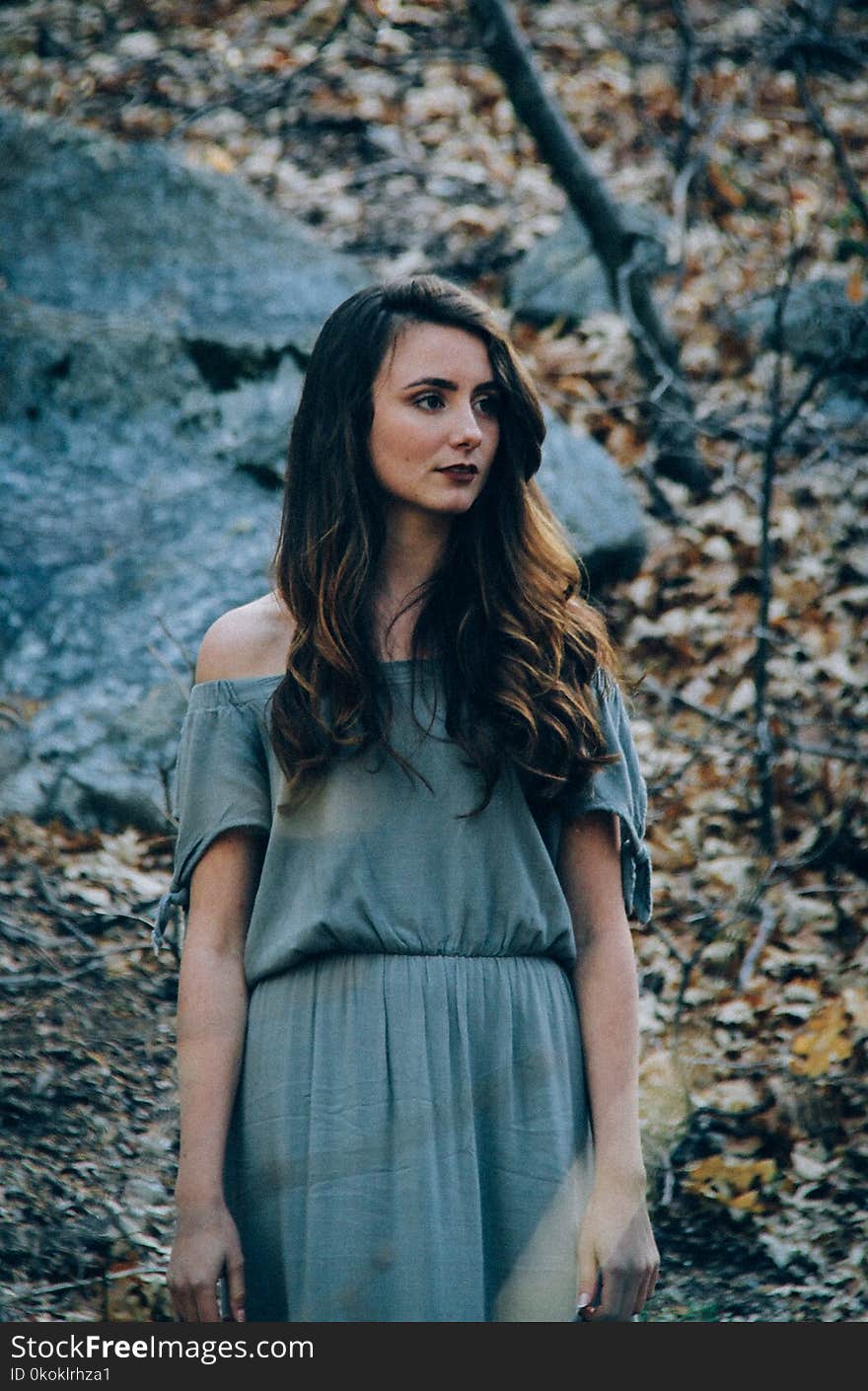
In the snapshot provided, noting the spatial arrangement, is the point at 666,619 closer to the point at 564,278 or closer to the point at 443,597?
the point at 564,278

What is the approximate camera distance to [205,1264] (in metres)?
2.04

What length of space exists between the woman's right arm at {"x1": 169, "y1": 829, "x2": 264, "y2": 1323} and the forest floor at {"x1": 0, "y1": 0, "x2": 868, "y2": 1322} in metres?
1.41

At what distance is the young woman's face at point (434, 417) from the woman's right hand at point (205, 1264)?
1.07 meters

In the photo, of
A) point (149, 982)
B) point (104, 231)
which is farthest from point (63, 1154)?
point (104, 231)

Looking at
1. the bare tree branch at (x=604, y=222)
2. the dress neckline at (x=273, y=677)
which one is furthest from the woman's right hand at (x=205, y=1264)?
the bare tree branch at (x=604, y=222)

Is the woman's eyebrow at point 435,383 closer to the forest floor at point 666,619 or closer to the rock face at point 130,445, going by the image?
the forest floor at point 666,619

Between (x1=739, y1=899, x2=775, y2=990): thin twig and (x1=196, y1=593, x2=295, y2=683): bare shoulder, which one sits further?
(x1=739, y1=899, x2=775, y2=990): thin twig

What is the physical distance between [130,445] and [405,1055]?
3787 millimetres

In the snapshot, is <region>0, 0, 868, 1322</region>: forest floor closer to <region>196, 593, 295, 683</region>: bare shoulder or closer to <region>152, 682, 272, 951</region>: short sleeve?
<region>152, 682, 272, 951</region>: short sleeve

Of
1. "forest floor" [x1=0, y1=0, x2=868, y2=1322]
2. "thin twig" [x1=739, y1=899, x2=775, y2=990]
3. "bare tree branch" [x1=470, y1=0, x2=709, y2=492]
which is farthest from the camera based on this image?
"bare tree branch" [x1=470, y1=0, x2=709, y2=492]

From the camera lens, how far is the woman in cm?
204

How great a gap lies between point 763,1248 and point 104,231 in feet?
15.0

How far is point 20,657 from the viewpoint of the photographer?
4.89m

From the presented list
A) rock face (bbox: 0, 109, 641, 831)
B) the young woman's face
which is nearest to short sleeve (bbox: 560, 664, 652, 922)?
the young woman's face
